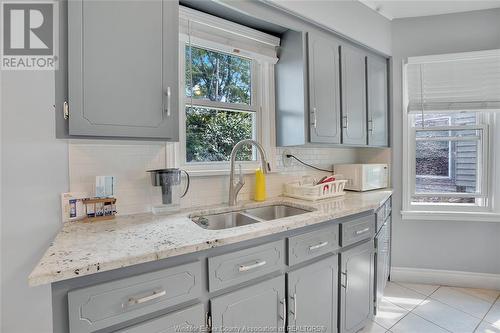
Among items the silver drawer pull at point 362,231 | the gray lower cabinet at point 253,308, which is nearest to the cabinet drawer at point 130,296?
the gray lower cabinet at point 253,308

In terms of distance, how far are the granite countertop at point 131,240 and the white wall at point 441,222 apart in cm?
147

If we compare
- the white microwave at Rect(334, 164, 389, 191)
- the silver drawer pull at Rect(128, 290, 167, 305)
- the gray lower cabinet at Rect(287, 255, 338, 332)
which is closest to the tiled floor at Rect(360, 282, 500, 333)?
the gray lower cabinet at Rect(287, 255, 338, 332)

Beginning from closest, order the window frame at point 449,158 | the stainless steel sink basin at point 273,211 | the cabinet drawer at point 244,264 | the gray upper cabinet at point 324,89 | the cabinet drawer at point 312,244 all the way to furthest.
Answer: the cabinet drawer at point 244,264, the cabinet drawer at point 312,244, the stainless steel sink basin at point 273,211, the gray upper cabinet at point 324,89, the window frame at point 449,158

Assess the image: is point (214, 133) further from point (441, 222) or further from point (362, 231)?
point (441, 222)

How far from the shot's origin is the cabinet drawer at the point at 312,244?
4.20 feet

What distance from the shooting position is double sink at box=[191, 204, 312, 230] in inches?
60.4

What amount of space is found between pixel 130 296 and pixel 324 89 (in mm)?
1804

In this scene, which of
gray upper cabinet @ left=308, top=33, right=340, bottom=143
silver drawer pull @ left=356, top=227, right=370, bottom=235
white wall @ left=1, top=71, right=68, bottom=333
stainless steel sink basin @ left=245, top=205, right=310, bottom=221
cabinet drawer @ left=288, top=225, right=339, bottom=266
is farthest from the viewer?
gray upper cabinet @ left=308, top=33, right=340, bottom=143

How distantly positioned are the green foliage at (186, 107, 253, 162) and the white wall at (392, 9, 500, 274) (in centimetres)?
160

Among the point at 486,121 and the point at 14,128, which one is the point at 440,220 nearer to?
the point at 486,121

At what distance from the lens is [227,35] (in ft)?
5.87

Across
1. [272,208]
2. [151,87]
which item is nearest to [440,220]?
[272,208]

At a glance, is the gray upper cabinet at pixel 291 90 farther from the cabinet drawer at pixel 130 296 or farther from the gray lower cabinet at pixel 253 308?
the cabinet drawer at pixel 130 296

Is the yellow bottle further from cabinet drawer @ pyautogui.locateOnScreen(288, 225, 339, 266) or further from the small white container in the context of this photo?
cabinet drawer @ pyautogui.locateOnScreen(288, 225, 339, 266)
